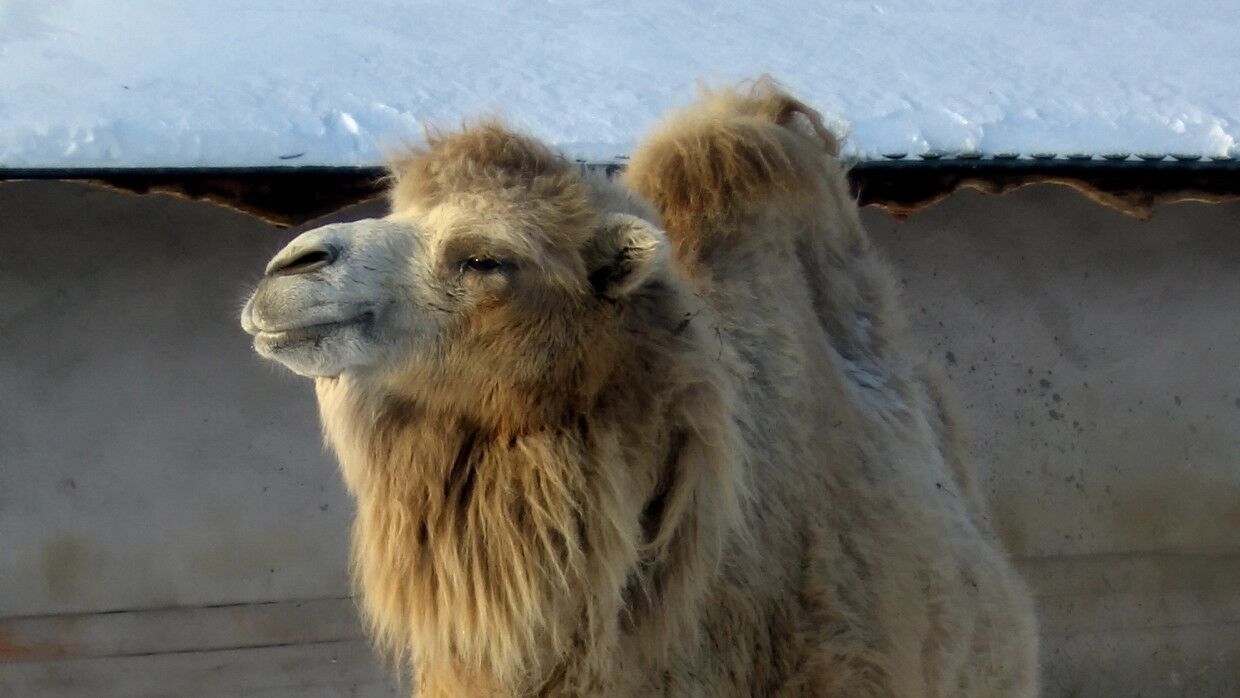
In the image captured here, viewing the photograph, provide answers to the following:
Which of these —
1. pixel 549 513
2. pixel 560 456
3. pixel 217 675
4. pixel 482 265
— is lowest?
pixel 217 675

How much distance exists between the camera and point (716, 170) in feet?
10.5

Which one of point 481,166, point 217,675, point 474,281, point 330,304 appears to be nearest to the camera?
point 330,304

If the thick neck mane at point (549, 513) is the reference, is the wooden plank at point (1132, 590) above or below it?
below

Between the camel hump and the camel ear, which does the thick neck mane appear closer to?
the camel ear

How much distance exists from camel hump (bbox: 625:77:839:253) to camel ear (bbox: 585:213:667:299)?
68 centimetres

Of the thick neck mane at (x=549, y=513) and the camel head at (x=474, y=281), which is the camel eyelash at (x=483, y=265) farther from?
the thick neck mane at (x=549, y=513)

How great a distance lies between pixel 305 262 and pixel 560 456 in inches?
22.6

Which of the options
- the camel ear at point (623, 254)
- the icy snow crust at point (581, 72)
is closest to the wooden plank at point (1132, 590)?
the icy snow crust at point (581, 72)

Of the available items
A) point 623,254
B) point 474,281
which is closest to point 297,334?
point 474,281

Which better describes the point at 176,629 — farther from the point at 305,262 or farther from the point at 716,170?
the point at 305,262

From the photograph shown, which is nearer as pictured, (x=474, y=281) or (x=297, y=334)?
(x=297, y=334)

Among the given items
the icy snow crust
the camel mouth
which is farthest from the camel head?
the icy snow crust

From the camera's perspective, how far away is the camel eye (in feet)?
7.52

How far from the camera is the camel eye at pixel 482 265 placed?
2293 mm
